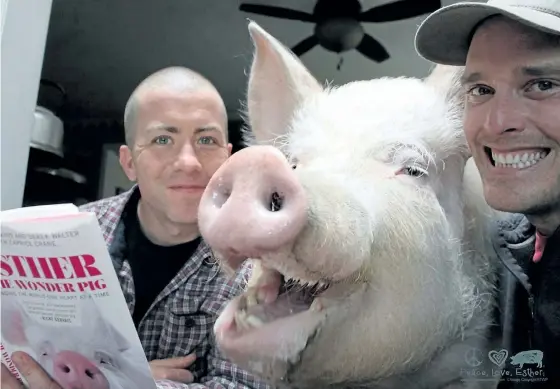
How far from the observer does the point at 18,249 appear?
2.59ft

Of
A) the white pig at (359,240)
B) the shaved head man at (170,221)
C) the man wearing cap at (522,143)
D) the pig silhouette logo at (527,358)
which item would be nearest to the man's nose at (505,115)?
the man wearing cap at (522,143)

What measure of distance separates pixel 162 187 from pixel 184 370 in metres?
0.35

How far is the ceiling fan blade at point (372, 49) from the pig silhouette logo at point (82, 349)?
75 centimetres

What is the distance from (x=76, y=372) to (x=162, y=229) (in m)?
0.43

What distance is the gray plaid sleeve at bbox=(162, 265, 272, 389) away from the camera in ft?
3.47

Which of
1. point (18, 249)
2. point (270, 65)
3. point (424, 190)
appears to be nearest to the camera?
point (18, 249)

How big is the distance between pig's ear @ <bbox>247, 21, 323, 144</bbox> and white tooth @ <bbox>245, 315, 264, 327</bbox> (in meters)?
0.39

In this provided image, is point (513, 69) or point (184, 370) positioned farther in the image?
point (184, 370)

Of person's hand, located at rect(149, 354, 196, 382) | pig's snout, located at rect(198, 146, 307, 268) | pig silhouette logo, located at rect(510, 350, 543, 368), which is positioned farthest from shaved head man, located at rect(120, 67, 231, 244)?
pig silhouette logo, located at rect(510, 350, 543, 368)

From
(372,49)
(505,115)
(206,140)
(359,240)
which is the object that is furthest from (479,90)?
(206,140)

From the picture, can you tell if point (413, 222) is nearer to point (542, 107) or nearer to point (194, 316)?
point (542, 107)

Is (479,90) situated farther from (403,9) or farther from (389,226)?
(403,9)

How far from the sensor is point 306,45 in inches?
52.7

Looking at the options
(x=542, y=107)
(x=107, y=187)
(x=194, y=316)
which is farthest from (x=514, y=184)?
(x=107, y=187)
